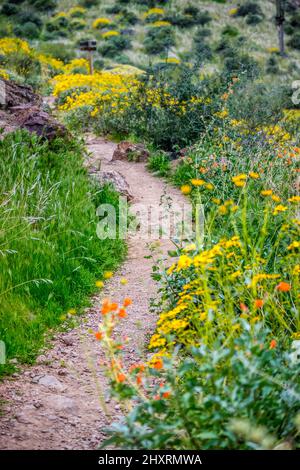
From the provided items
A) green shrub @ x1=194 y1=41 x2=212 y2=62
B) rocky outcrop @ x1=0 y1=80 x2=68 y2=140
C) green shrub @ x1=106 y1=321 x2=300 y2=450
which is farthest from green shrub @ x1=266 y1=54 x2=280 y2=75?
green shrub @ x1=106 y1=321 x2=300 y2=450

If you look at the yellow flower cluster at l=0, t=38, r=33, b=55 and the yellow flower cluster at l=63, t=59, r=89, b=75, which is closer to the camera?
the yellow flower cluster at l=0, t=38, r=33, b=55

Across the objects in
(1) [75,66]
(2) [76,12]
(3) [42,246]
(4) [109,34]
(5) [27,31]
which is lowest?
(3) [42,246]

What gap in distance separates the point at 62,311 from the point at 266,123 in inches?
277

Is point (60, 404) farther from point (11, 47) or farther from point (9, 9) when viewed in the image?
point (9, 9)

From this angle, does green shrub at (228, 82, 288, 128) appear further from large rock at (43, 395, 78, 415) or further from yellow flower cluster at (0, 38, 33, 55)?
yellow flower cluster at (0, 38, 33, 55)

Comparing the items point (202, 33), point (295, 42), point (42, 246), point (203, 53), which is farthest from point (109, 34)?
point (42, 246)

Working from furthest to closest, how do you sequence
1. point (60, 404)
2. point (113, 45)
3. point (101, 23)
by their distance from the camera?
point (101, 23) < point (113, 45) < point (60, 404)

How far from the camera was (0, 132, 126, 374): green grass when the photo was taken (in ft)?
13.1

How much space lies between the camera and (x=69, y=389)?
3.46 metres

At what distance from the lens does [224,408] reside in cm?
202

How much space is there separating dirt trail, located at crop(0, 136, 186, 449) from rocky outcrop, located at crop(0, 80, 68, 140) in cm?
331

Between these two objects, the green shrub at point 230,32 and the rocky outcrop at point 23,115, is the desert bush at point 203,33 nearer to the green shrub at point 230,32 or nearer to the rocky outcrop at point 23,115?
the green shrub at point 230,32

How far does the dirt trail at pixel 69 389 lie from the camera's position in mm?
2885

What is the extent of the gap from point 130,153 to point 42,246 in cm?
572
